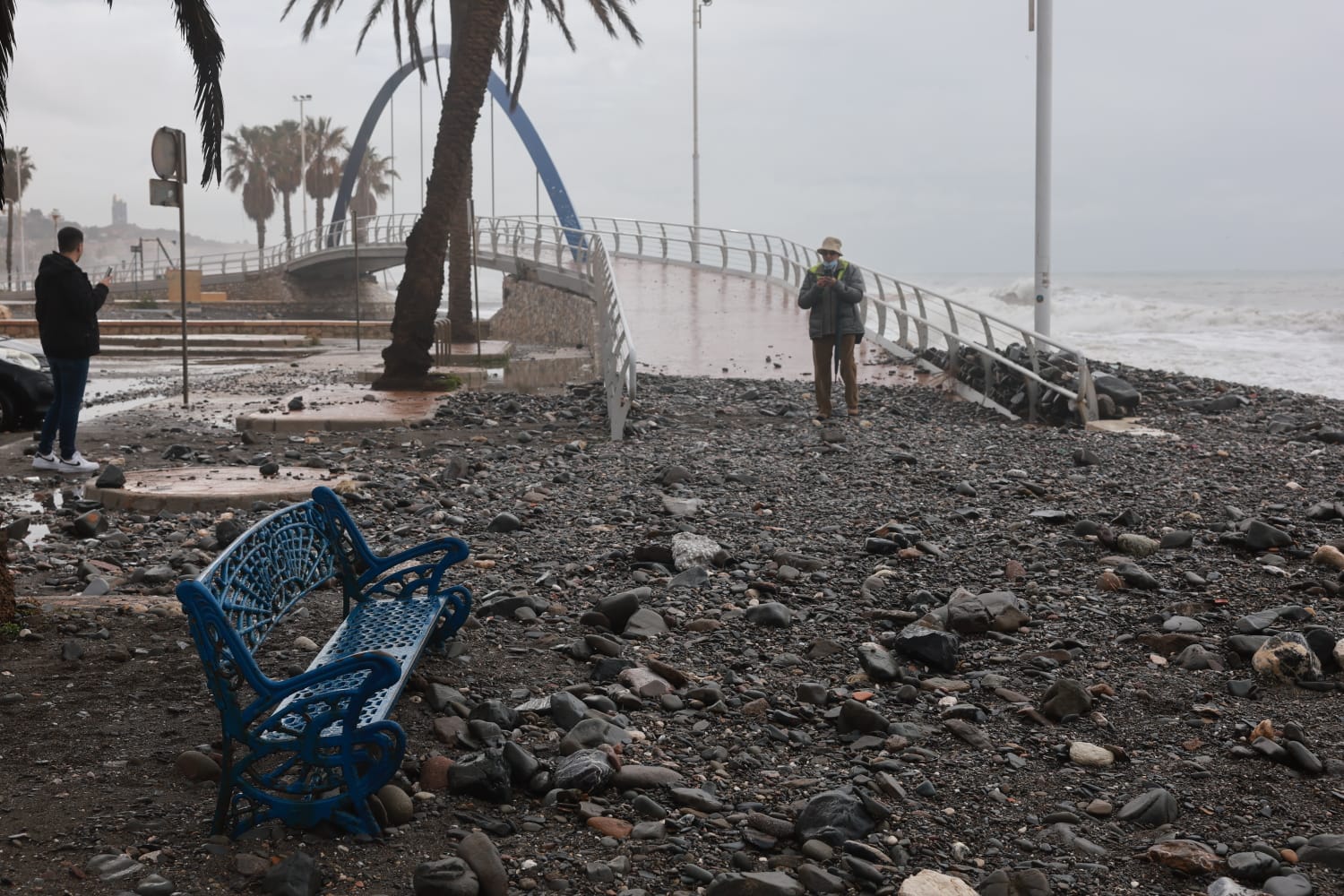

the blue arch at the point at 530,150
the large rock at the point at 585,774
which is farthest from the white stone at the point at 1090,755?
the blue arch at the point at 530,150

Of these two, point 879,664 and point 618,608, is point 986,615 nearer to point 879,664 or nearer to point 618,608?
point 879,664

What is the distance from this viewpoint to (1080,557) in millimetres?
6344

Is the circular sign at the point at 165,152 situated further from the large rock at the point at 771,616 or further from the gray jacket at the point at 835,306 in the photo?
the large rock at the point at 771,616

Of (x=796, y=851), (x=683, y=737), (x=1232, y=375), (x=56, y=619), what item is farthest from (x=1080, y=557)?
(x=1232, y=375)

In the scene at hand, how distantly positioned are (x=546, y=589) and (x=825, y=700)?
1778 millimetres

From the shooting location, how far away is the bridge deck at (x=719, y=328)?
1797 cm

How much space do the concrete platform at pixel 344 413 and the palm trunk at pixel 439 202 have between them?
2.50 feet

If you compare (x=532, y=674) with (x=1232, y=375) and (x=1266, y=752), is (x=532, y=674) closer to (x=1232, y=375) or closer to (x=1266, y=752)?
(x=1266, y=752)

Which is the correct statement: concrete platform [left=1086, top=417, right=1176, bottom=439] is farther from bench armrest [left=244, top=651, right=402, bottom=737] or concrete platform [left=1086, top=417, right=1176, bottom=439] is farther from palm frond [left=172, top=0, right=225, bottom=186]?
bench armrest [left=244, top=651, right=402, bottom=737]

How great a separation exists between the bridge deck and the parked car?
8.10 metres

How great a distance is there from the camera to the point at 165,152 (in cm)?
1272

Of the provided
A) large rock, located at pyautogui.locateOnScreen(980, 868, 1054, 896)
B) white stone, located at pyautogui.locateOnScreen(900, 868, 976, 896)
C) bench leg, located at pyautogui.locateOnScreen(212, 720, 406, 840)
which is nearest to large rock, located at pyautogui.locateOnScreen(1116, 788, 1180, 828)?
large rock, located at pyautogui.locateOnScreen(980, 868, 1054, 896)

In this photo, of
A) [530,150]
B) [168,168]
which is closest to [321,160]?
[530,150]

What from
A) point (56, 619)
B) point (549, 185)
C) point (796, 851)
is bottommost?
point (796, 851)
